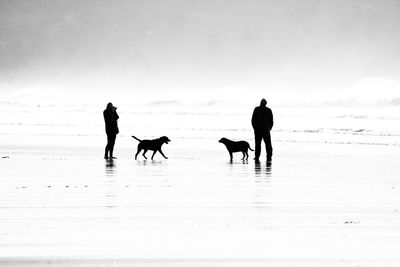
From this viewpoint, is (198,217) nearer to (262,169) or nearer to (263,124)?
(262,169)

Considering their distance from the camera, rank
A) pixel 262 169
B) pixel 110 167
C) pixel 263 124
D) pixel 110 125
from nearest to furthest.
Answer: pixel 262 169
pixel 110 167
pixel 263 124
pixel 110 125

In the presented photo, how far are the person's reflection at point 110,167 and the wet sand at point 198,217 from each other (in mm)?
58

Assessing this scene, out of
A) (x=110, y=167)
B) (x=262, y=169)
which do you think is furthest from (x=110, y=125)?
(x=262, y=169)

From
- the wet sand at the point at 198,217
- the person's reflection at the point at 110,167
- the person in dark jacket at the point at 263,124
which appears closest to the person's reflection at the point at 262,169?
the wet sand at the point at 198,217

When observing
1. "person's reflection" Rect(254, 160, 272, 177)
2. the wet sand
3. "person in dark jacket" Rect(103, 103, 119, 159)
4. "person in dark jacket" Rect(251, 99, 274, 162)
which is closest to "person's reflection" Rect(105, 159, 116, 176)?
the wet sand

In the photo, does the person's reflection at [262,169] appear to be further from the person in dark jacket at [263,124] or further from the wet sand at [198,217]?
the person in dark jacket at [263,124]

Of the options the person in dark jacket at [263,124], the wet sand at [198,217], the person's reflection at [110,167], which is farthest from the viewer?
the person in dark jacket at [263,124]

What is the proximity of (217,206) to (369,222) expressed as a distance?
217 centimetres

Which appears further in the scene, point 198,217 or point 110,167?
point 110,167

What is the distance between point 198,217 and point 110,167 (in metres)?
9.28

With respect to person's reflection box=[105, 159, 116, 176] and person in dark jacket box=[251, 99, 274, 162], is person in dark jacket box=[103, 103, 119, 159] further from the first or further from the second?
person in dark jacket box=[251, 99, 274, 162]

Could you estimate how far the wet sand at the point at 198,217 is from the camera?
7434 millimetres

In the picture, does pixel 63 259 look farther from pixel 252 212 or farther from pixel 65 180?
pixel 65 180

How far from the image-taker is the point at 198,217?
32.3ft
